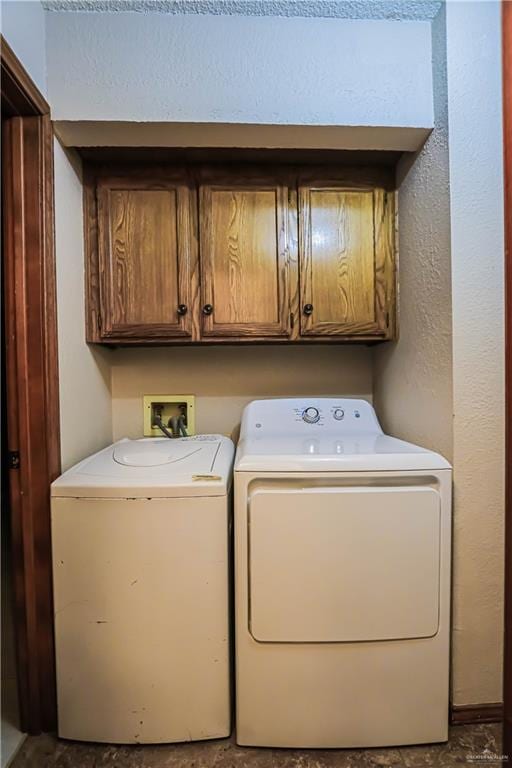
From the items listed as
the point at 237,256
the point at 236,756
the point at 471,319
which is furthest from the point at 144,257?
the point at 236,756

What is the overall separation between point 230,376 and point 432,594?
117 centimetres

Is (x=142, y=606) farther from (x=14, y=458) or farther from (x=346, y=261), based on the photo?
(x=346, y=261)

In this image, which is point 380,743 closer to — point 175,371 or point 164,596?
point 164,596

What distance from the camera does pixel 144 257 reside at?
155 cm

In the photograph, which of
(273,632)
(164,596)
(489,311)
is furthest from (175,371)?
(489,311)

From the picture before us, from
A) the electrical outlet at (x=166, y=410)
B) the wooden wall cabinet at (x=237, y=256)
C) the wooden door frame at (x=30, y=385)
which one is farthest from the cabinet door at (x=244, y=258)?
the wooden door frame at (x=30, y=385)

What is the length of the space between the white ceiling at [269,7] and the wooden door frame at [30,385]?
0.36 metres

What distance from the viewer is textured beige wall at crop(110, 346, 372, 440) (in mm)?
1843

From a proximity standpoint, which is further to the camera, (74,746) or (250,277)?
(250,277)

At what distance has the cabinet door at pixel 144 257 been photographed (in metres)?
1.53

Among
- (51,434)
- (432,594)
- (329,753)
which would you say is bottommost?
(329,753)

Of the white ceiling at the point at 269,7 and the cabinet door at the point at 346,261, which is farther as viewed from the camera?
the cabinet door at the point at 346,261

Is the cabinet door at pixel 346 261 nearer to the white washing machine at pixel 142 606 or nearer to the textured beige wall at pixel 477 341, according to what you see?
the textured beige wall at pixel 477 341

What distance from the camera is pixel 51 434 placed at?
1.25 meters
